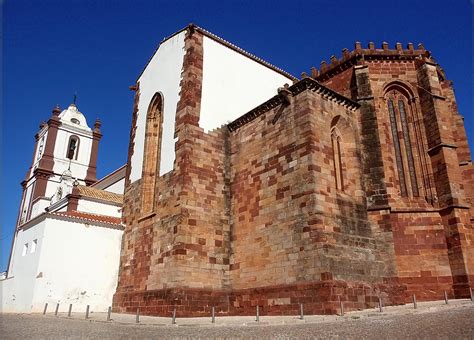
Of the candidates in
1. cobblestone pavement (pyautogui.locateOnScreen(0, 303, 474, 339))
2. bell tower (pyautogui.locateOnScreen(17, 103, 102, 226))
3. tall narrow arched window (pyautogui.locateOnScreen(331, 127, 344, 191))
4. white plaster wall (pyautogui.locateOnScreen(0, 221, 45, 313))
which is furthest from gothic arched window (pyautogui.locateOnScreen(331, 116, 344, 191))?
bell tower (pyautogui.locateOnScreen(17, 103, 102, 226))

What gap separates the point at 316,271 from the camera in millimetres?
11938

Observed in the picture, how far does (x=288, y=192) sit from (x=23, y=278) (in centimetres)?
1247

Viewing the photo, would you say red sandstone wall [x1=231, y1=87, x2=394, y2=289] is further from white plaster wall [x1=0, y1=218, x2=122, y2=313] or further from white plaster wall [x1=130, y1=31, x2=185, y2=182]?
white plaster wall [x1=0, y1=218, x2=122, y2=313]

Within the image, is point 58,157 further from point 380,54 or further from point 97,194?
point 380,54

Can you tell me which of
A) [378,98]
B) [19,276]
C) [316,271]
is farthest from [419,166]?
[19,276]

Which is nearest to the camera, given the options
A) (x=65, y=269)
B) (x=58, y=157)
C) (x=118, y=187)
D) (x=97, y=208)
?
(x=65, y=269)

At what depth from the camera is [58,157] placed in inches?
1422

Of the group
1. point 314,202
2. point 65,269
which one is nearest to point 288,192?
point 314,202

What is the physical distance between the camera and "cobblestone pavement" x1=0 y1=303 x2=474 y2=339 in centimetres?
700

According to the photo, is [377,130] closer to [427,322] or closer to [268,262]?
[268,262]

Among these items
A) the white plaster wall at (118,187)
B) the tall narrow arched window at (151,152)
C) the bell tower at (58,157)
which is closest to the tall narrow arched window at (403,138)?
the tall narrow arched window at (151,152)

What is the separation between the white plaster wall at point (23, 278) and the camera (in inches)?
654

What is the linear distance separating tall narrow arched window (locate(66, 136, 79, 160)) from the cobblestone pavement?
94.7 feet

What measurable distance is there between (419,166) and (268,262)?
724cm
